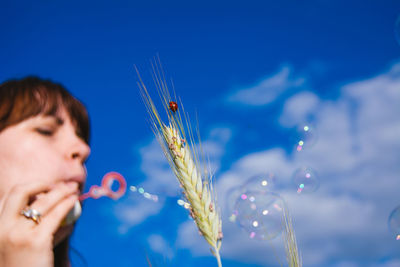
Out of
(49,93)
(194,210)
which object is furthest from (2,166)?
(194,210)

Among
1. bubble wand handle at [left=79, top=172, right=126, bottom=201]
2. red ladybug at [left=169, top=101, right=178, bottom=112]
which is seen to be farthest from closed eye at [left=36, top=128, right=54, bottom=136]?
red ladybug at [left=169, top=101, right=178, bottom=112]

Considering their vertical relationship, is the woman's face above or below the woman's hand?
above

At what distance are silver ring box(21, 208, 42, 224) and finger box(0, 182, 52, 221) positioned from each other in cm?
2

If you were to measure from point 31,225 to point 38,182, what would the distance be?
0.48 feet

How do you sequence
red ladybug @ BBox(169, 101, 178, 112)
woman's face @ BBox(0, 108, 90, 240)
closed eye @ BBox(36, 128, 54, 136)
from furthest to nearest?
red ladybug @ BBox(169, 101, 178, 112)
closed eye @ BBox(36, 128, 54, 136)
woman's face @ BBox(0, 108, 90, 240)

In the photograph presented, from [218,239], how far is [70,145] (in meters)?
1.43

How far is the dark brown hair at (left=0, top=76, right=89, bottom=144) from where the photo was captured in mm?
1332

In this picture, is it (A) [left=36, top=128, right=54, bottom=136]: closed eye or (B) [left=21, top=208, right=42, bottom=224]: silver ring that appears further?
(A) [left=36, top=128, right=54, bottom=136]: closed eye

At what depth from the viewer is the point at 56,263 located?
1583 millimetres

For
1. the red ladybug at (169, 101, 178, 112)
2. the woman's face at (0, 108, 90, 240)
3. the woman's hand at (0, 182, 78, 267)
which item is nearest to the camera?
the woman's hand at (0, 182, 78, 267)

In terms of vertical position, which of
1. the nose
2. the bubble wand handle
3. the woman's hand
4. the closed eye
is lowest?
the woman's hand

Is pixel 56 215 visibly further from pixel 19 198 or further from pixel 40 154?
pixel 40 154

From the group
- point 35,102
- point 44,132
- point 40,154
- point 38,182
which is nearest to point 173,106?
point 35,102

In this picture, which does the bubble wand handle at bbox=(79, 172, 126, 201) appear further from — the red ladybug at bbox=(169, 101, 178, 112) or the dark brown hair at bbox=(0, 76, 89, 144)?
the red ladybug at bbox=(169, 101, 178, 112)
